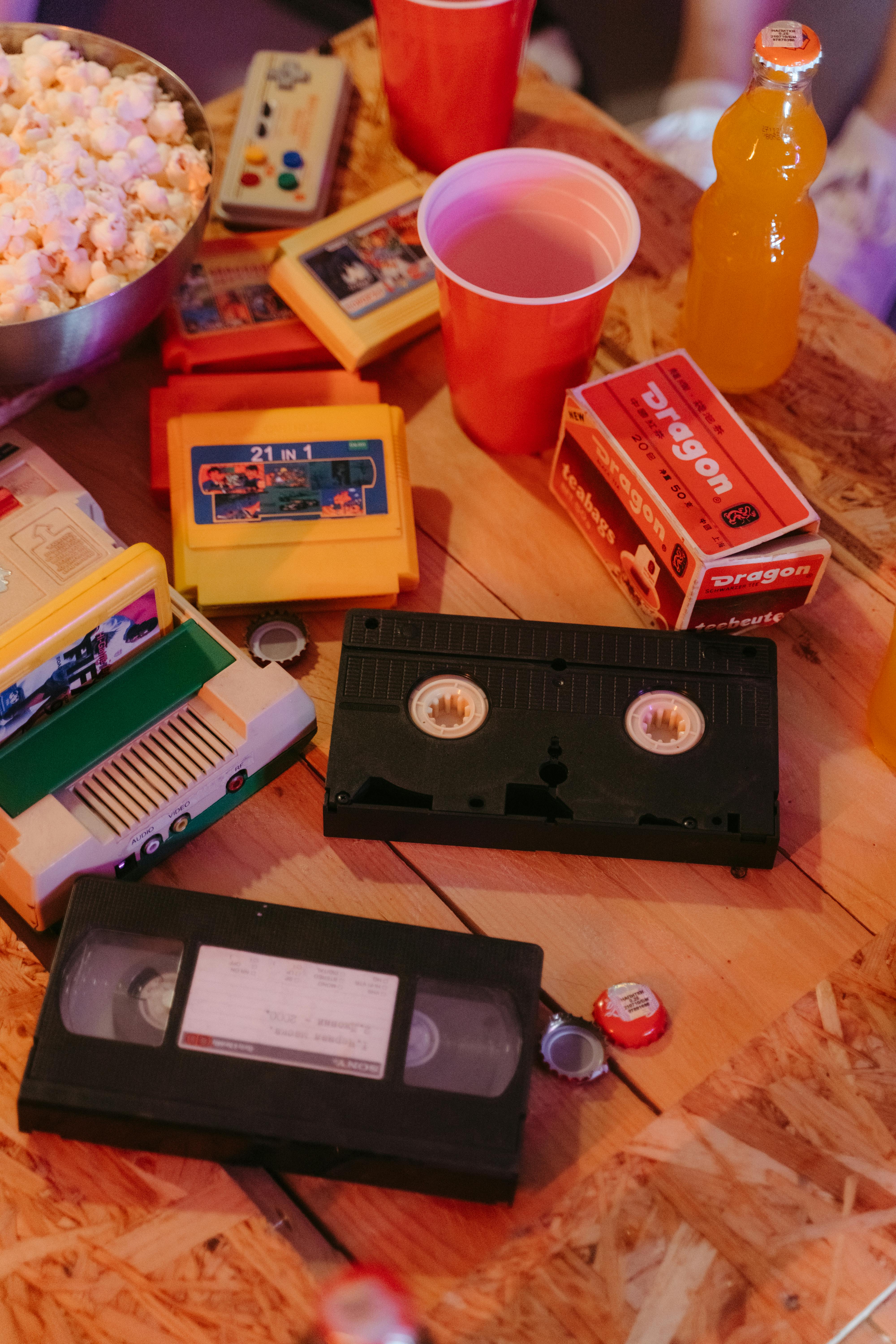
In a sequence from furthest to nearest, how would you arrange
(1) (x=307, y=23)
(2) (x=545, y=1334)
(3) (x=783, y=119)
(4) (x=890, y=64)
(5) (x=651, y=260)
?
(1) (x=307, y=23), (4) (x=890, y=64), (5) (x=651, y=260), (3) (x=783, y=119), (2) (x=545, y=1334)

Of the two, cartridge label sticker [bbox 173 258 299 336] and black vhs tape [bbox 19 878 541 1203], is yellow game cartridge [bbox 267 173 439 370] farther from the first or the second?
black vhs tape [bbox 19 878 541 1203]

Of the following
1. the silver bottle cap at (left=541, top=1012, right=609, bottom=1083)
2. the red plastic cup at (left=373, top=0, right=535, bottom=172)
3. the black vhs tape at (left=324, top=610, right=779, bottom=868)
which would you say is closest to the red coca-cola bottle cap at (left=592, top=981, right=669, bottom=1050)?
the silver bottle cap at (left=541, top=1012, right=609, bottom=1083)

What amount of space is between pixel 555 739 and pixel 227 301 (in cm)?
64

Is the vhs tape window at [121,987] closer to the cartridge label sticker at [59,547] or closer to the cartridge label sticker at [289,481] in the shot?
the cartridge label sticker at [59,547]

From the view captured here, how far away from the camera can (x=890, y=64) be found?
1883mm

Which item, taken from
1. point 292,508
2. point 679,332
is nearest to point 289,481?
point 292,508

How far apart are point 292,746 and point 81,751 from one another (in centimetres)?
19

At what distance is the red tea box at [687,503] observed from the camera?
110 centimetres

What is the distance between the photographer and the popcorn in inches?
45.1

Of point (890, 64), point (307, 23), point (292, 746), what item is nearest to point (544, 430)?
point (292, 746)

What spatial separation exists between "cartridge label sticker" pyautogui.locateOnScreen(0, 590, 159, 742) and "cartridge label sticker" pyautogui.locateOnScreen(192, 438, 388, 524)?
0.19m

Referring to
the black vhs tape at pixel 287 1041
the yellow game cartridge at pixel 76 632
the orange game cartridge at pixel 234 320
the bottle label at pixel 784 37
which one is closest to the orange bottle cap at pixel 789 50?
the bottle label at pixel 784 37

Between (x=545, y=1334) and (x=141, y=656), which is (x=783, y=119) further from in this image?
(x=545, y=1334)

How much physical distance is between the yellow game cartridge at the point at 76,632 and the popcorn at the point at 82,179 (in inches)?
11.4
